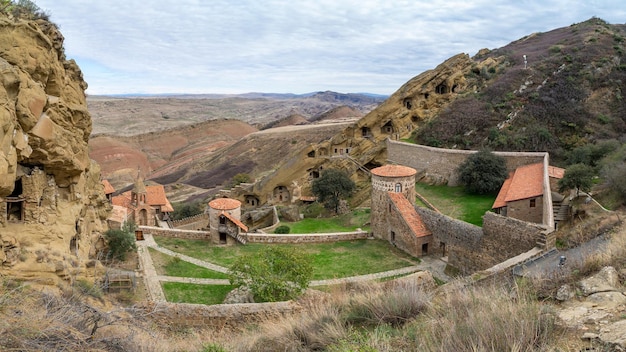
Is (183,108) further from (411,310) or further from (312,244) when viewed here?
(411,310)

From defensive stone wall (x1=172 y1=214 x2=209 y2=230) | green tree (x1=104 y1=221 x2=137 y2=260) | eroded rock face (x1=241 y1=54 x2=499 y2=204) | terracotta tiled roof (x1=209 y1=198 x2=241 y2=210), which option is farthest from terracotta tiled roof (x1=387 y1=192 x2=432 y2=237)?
defensive stone wall (x1=172 y1=214 x2=209 y2=230)

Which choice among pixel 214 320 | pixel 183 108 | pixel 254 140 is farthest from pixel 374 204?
pixel 183 108

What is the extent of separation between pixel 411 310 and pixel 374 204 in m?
18.0

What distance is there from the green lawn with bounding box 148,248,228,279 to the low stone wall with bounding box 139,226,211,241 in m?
3.69

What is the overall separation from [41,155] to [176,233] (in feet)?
43.6

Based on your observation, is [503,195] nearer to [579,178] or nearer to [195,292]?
[579,178]

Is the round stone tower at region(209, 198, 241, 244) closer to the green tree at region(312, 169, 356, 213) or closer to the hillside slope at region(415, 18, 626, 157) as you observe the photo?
the green tree at region(312, 169, 356, 213)

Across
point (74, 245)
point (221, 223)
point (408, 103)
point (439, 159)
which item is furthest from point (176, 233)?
point (408, 103)

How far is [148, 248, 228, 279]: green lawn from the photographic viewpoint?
20062 mm

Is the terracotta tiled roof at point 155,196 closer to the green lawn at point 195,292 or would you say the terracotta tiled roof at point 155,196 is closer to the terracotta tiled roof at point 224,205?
the terracotta tiled roof at point 224,205

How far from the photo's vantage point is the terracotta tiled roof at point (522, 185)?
2052 centimetres

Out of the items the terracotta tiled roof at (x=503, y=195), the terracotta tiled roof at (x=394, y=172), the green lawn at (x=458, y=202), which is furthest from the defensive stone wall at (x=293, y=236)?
the terracotta tiled roof at (x=503, y=195)

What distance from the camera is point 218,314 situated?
10273 millimetres

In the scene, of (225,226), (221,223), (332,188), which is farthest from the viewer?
(332,188)
